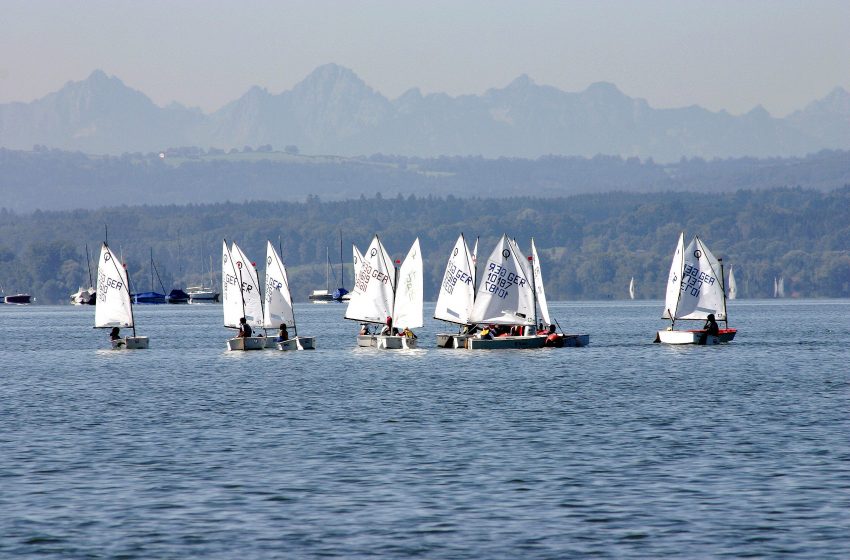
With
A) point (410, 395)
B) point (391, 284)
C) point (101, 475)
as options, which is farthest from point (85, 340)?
point (101, 475)

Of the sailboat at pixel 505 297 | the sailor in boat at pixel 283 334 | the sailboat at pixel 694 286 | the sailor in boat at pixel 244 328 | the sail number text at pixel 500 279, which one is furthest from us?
the sailboat at pixel 694 286

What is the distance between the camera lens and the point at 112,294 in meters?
101

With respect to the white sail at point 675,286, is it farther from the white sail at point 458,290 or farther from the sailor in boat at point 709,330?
the white sail at point 458,290

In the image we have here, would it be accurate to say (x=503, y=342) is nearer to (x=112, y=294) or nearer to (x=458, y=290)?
(x=458, y=290)

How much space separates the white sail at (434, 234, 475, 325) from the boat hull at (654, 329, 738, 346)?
18.3 meters

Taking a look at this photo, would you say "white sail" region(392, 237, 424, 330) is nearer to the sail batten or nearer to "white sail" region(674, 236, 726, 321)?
the sail batten

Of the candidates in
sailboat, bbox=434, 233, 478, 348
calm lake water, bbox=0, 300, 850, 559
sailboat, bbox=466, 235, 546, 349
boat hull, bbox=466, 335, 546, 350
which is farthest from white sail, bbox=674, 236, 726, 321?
calm lake water, bbox=0, 300, 850, 559

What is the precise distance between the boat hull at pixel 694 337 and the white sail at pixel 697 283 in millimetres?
1710

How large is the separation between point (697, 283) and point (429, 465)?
6535 centimetres

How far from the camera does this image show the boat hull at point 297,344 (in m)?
97.6

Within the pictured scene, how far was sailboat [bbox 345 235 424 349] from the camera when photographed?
311ft

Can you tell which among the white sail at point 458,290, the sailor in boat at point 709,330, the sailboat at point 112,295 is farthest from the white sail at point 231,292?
the sailor in boat at point 709,330

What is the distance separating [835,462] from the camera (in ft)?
131

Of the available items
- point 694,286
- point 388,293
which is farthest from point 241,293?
point 694,286
